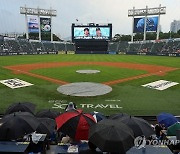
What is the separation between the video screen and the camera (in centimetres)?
8894

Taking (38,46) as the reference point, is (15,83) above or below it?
below

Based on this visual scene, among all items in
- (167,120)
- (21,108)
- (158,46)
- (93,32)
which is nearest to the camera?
(167,120)

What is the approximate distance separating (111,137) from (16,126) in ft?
11.3

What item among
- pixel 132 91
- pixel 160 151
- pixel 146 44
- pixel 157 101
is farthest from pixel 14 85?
pixel 146 44

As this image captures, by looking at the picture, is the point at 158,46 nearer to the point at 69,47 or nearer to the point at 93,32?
the point at 93,32

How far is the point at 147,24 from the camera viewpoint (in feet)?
274

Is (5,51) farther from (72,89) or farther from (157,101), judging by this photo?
(157,101)

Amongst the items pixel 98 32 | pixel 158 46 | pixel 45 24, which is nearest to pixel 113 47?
pixel 98 32

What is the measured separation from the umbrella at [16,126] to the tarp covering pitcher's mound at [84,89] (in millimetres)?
10535

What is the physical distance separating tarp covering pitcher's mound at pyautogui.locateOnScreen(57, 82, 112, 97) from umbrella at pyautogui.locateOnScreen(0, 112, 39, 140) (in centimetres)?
1053

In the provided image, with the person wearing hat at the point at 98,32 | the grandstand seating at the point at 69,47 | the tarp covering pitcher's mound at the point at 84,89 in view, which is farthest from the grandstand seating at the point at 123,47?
the tarp covering pitcher's mound at the point at 84,89

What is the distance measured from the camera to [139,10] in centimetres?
8756

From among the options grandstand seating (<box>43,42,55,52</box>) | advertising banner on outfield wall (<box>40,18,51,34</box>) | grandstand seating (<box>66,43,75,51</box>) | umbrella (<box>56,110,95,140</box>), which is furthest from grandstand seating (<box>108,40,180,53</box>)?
umbrella (<box>56,110,95,140</box>)

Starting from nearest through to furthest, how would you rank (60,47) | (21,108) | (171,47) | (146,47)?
1. (21,108)
2. (171,47)
3. (146,47)
4. (60,47)
